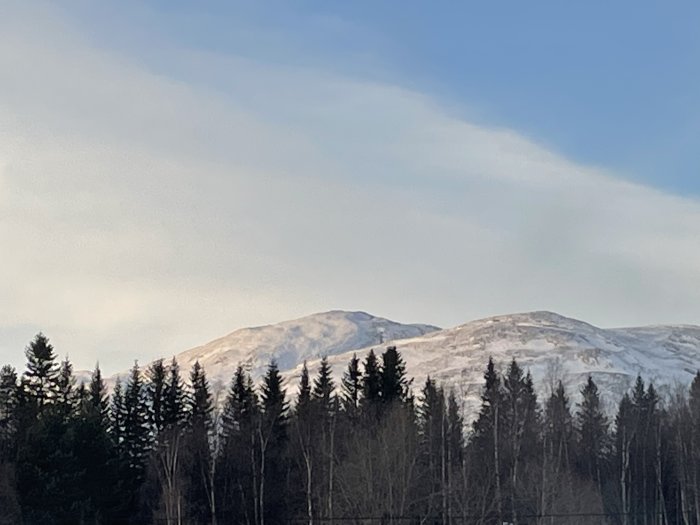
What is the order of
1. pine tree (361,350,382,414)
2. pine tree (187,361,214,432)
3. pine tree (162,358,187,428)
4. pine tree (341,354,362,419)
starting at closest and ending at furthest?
pine tree (187,361,214,432) < pine tree (162,358,187,428) < pine tree (361,350,382,414) < pine tree (341,354,362,419)

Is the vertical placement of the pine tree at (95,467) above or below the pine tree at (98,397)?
below

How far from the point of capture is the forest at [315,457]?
189ft

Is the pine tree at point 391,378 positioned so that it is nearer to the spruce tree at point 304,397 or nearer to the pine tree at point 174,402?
the spruce tree at point 304,397

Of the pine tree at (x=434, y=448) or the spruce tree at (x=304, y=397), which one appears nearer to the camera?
the pine tree at (x=434, y=448)

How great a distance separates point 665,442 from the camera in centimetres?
8494

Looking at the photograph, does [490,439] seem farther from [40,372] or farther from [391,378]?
[40,372]

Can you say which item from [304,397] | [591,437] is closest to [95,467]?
[304,397]

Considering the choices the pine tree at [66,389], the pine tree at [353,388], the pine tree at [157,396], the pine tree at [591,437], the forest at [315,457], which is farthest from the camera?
the pine tree at [591,437]

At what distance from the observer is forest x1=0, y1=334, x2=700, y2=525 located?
57.5 metres

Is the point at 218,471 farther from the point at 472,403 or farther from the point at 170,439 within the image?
the point at 472,403

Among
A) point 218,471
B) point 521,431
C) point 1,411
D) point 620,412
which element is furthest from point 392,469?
point 620,412

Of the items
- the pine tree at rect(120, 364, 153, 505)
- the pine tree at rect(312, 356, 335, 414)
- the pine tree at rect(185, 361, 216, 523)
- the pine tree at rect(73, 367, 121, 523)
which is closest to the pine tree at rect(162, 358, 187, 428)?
the pine tree at rect(120, 364, 153, 505)

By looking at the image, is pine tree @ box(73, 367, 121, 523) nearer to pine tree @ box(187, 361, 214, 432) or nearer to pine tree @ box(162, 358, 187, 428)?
pine tree @ box(187, 361, 214, 432)

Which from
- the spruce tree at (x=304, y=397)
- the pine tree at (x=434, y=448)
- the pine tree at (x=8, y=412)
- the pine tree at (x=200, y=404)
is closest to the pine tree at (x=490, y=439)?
the pine tree at (x=434, y=448)
